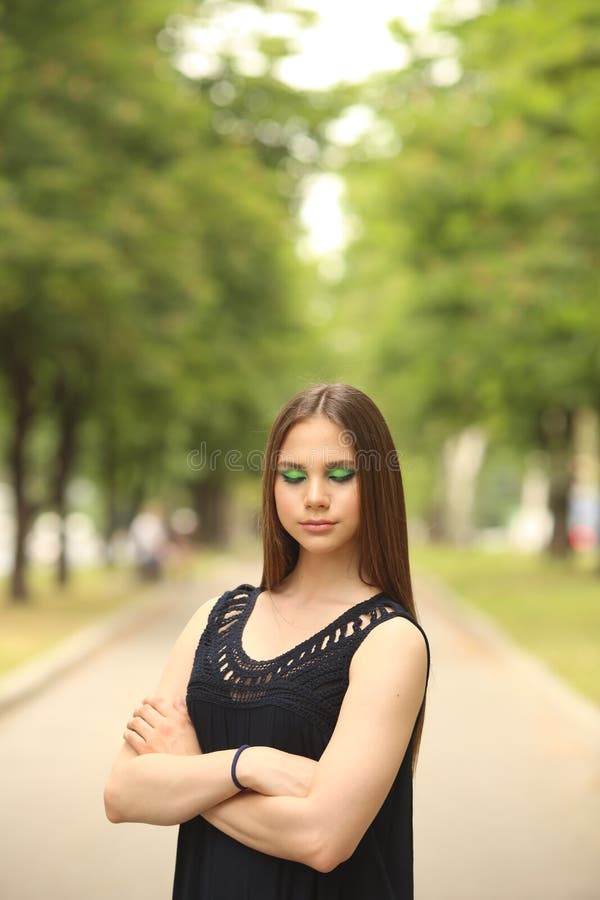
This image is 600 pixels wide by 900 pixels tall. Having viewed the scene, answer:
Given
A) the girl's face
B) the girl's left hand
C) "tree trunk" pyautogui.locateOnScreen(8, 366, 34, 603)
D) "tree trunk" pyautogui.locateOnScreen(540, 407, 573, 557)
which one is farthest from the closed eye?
"tree trunk" pyautogui.locateOnScreen(540, 407, 573, 557)

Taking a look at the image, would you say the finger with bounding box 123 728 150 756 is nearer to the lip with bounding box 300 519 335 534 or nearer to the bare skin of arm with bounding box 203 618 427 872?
the bare skin of arm with bounding box 203 618 427 872

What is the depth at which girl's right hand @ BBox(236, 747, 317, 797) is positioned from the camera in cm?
242

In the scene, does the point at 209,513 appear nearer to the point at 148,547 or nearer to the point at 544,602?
the point at 148,547

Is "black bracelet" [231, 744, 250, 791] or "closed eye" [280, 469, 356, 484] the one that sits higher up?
"closed eye" [280, 469, 356, 484]

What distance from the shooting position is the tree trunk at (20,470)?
24.9 m

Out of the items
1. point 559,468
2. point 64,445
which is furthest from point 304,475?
point 559,468

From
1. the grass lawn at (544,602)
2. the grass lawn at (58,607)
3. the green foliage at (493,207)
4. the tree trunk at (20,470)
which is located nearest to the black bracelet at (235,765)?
the grass lawn at (544,602)

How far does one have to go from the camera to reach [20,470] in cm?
2525

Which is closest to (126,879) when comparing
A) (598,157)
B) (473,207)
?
(598,157)

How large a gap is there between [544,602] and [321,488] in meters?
23.2

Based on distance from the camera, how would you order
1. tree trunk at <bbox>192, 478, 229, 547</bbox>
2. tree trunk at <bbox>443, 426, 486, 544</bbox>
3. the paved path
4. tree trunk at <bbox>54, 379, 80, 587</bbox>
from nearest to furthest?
1. the paved path
2. tree trunk at <bbox>54, 379, 80, 587</bbox>
3. tree trunk at <bbox>443, 426, 486, 544</bbox>
4. tree trunk at <bbox>192, 478, 229, 547</bbox>

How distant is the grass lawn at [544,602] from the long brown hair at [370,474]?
33.2ft

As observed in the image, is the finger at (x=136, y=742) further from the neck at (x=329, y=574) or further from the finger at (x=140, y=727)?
the neck at (x=329, y=574)

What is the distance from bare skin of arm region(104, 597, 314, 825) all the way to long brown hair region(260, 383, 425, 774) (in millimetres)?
303
